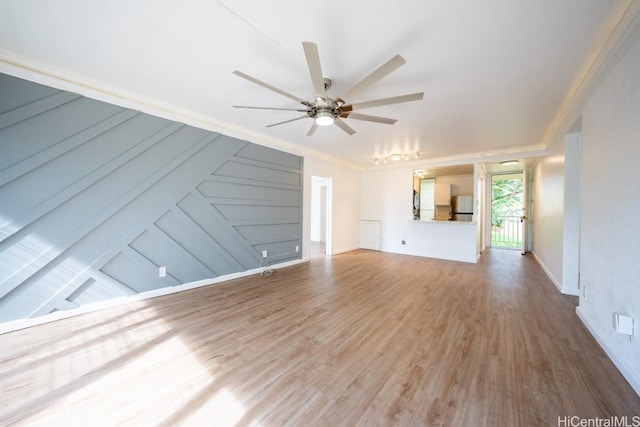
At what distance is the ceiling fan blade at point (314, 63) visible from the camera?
1.48 metres

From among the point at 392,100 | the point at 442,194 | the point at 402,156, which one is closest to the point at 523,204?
the point at 442,194

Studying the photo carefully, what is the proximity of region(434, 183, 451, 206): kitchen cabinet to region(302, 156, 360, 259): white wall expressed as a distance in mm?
2516

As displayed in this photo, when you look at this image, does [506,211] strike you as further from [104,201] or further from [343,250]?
[104,201]

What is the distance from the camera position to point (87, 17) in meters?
1.70

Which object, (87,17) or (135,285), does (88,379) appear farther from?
(87,17)

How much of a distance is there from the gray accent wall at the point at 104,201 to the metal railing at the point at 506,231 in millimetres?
8165

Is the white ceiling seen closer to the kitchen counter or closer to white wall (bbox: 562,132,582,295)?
white wall (bbox: 562,132,582,295)

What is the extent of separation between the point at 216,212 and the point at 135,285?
1354 mm

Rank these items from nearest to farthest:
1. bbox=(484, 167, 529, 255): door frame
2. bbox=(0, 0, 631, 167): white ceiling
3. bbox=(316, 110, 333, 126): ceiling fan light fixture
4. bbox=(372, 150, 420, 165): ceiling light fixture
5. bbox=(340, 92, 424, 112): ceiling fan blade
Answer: bbox=(0, 0, 631, 167): white ceiling, bbox=(340, 92, 424, 112): ceiling fan blade, bbox=(316, 110, 333, 126): ceiling fan light fixture, bbox=(372, 150, 420, 165): ceiling light fixture, bbox=(484, 167, 529, 255): door frame

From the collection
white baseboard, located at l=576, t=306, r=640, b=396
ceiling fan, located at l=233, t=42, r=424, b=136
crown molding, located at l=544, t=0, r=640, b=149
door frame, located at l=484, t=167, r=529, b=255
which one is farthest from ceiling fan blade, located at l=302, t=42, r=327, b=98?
door frame, located at l=484, t=167, r=529, b=255

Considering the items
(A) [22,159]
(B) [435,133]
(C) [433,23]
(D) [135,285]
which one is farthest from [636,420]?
(A) [22,159]

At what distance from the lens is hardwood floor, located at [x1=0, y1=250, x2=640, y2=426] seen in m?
1.32

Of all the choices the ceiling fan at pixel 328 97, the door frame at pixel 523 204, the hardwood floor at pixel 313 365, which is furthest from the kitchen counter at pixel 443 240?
the ceiling fan at pixel 328 97

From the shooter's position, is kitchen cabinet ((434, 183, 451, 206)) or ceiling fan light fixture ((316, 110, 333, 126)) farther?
kitchen cabinet ((434, 183, 451, 206))
